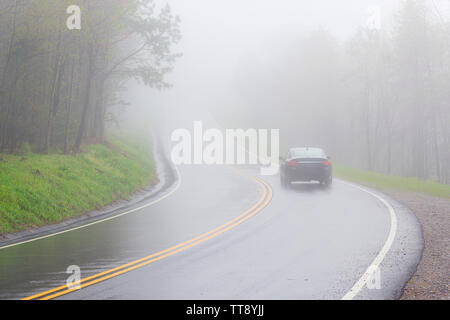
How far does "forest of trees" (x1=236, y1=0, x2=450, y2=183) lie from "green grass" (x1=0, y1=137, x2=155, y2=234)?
25.5 metres

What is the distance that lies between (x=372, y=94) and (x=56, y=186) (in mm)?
44844

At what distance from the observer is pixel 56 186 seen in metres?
17.5

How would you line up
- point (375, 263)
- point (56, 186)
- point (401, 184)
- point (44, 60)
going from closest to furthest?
point (375, 263) < point (56, 186) < point (44, 60) < point (401, 184)

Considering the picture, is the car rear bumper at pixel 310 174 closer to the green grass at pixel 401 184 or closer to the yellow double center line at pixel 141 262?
the green grass at pixel 401 184

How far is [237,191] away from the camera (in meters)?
22.6

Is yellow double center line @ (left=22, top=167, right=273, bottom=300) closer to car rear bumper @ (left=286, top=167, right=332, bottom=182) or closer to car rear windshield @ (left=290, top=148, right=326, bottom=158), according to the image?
car rear bumper @ (left=286, top=167, right=332, bottom=182)

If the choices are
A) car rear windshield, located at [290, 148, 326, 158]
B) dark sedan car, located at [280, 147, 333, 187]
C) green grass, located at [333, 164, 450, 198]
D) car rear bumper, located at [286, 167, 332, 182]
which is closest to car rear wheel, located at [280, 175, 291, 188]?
dark sedan car, located at [280, 147, 333, 187]

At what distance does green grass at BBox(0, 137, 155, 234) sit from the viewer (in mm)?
14325

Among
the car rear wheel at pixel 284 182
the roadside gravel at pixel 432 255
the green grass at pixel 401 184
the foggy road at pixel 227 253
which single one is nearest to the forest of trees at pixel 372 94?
the green grass at pixel 401 184

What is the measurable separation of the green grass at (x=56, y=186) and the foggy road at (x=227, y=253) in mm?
1742

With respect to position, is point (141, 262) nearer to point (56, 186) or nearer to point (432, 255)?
point (432, 255)

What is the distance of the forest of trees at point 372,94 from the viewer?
40000mm

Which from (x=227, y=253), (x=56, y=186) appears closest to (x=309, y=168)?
(x=56, y=186)

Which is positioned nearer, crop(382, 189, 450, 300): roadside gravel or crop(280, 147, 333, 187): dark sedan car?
crop(382, 189, 450, 300): roadside gravel
